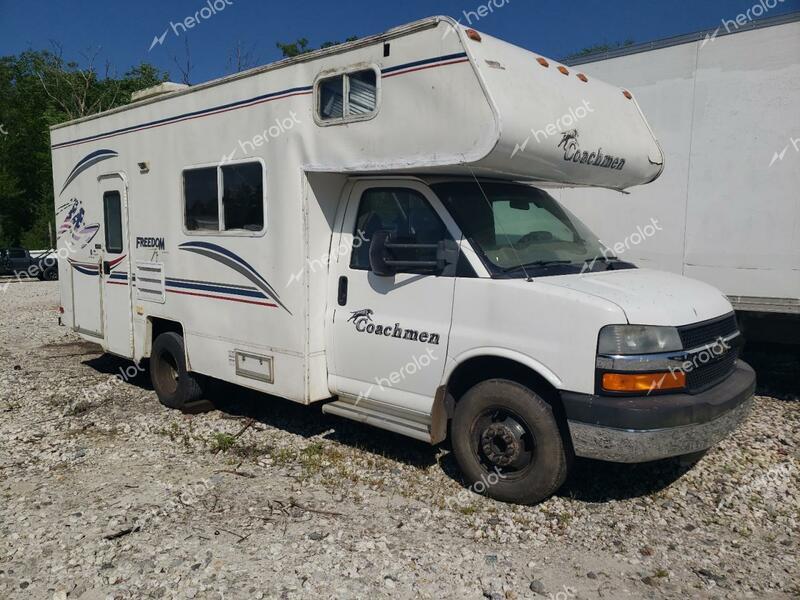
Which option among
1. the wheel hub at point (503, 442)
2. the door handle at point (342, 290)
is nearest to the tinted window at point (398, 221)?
the door handle at point (342, 290)

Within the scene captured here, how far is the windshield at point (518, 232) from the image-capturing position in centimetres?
447

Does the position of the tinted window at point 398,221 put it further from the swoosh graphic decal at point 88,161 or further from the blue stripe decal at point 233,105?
the swoosh graphic decal at point 88,161

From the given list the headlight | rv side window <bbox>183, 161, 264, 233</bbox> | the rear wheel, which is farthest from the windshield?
the rear wheel

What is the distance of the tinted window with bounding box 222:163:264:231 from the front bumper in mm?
2987

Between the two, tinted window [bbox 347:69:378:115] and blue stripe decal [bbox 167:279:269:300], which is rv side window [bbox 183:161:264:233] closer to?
blue stripe decal [bbox 167:279:269:300]

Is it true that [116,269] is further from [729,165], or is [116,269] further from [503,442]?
[729,165]

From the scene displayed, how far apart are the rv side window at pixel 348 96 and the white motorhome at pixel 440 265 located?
0.05ft

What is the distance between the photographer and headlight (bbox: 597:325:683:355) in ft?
12.4

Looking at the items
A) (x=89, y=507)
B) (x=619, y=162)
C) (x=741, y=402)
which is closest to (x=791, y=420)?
(x=741, y=402)

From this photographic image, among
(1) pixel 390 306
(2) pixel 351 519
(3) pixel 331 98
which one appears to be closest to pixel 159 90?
(3) pixel 331 98

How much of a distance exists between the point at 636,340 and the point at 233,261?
3.47 metres

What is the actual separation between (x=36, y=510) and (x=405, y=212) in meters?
3.28

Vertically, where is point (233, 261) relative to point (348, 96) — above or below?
below

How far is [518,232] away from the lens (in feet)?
15.5
